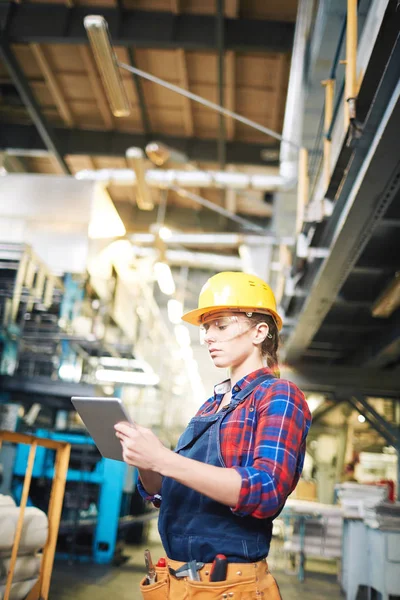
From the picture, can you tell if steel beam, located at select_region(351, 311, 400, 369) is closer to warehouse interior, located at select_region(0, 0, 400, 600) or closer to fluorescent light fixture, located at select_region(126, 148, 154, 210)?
warehouse interior, located at select_region(0, 0, 400, 600)

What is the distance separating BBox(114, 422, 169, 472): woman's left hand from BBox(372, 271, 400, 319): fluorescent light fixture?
4003 mm

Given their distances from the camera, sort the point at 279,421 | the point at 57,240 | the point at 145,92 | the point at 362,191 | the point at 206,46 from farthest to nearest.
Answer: the point at 145,92 < the point at 206,46 < the point at 57,240 < the point at 362,191 < the point at 279,421

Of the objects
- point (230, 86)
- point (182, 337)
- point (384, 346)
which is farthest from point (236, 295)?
point (182, 337)

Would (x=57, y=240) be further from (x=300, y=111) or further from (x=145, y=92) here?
(x=145, y=92)

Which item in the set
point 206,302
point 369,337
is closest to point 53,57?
point 369,337

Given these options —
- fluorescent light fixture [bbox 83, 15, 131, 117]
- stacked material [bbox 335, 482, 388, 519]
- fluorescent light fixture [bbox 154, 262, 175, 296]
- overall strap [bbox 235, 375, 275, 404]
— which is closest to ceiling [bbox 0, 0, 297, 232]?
fluorescent light fixture [bbox 154, 262, 175, 296]

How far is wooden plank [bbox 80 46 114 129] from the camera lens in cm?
1044

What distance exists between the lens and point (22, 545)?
4.26m

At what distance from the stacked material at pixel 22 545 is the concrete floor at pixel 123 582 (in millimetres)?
1275

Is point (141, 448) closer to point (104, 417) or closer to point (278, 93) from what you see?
point (104, 417)

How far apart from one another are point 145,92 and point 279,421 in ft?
35.7

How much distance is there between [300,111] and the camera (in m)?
8.32

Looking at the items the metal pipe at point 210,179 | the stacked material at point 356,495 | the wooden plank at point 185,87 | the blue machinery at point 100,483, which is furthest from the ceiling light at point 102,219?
the stacked material at point 356,495

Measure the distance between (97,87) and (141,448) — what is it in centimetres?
1120
